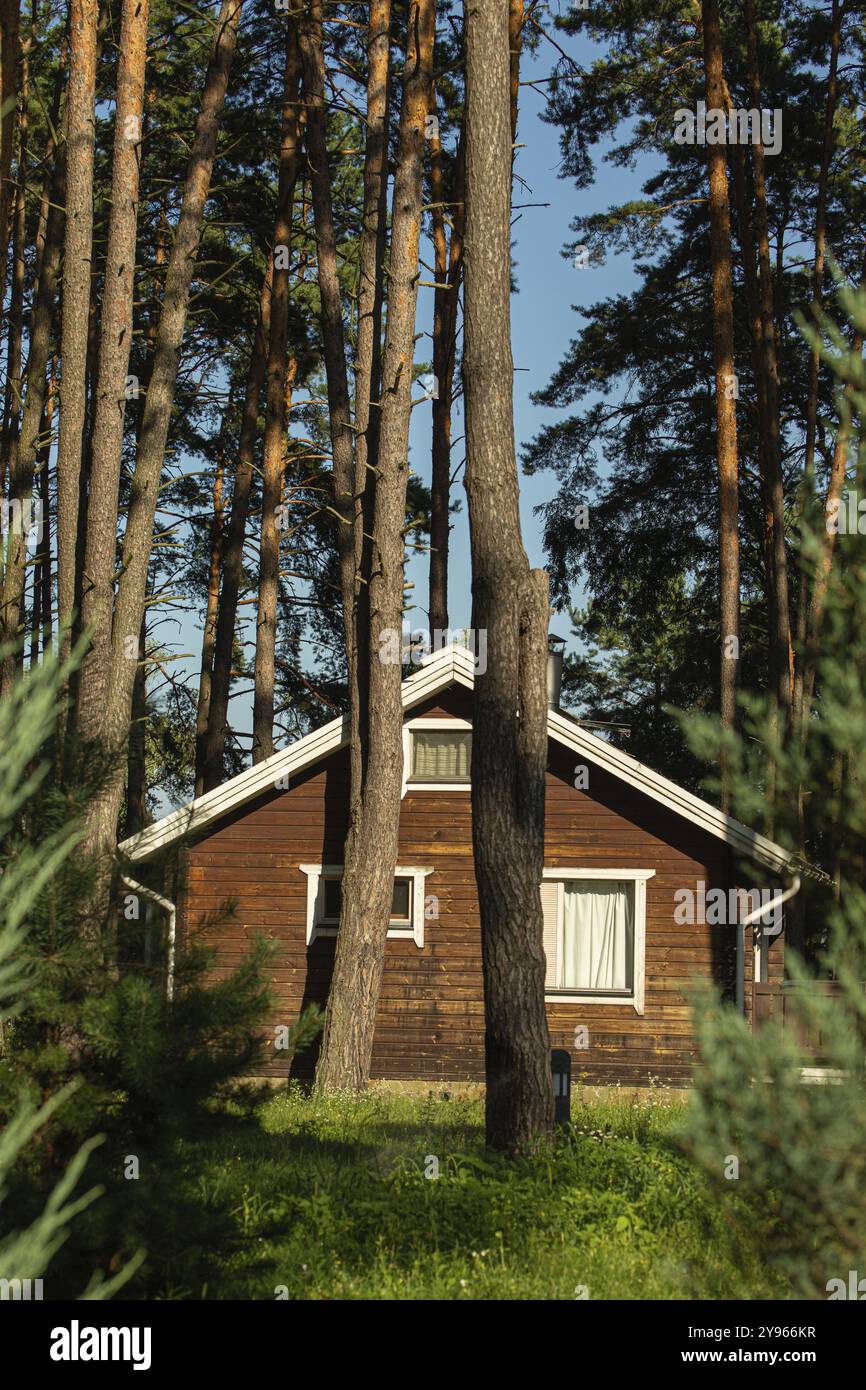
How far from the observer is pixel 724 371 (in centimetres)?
2281

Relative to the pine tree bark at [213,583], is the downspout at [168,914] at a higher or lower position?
lower

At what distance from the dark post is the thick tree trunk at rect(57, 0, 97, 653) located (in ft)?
22.0

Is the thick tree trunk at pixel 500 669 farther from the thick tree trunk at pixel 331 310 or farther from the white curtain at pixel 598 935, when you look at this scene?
the white curtain at pixel 598 935

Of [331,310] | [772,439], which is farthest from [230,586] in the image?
[772,439]

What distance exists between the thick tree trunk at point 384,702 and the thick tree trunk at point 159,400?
242cm

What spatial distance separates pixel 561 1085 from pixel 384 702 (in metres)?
6.41

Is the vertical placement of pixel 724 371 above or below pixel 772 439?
above

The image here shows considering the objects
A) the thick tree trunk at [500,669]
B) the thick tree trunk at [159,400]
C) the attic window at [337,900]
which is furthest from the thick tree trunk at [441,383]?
the thick tree trunk at [500,669]

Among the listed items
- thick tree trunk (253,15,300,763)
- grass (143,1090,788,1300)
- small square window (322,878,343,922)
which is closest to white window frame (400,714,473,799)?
small square window (322,878,343,922)

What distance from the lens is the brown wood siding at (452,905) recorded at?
18484 mm

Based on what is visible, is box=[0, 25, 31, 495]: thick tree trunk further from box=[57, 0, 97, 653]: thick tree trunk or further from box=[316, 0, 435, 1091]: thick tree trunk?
box=[57, 0, 97, 653]: thick tree trunk

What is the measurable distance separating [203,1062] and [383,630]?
11.1 meters

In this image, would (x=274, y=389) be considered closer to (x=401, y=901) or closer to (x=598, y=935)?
(x=401, y=901)
